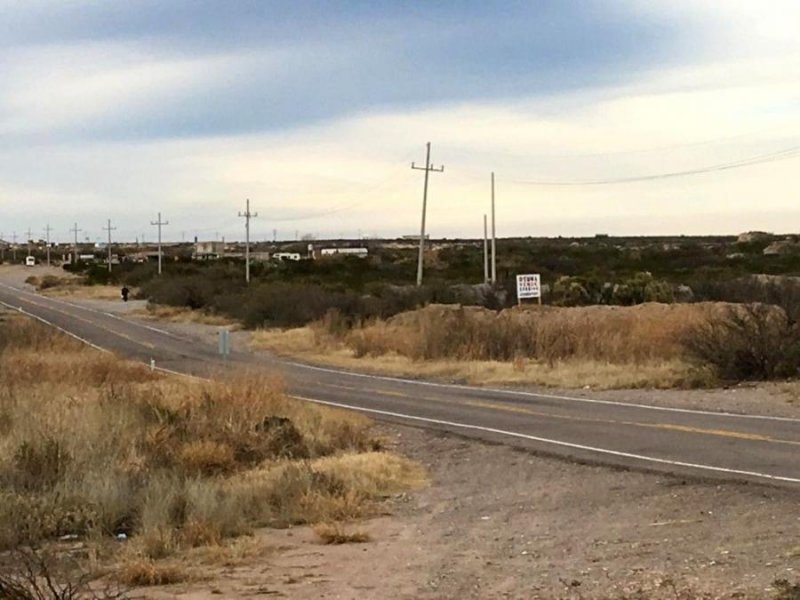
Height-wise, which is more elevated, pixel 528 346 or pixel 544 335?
pixel 544 335

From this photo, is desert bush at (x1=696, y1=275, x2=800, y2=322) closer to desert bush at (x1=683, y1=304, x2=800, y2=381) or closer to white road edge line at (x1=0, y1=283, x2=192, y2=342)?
desert bush at (x1=683, y1=304, x2=800, y2=381)

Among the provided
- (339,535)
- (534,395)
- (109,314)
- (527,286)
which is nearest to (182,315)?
(109,314)

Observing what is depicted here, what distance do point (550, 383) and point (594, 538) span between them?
54.6 feet

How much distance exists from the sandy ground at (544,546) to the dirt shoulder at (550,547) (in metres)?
0.02

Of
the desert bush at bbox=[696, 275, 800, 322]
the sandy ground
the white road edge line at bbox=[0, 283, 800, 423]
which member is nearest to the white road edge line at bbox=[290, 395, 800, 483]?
the sandy ground

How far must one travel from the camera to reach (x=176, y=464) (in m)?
15.1

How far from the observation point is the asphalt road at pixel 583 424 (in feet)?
47.7

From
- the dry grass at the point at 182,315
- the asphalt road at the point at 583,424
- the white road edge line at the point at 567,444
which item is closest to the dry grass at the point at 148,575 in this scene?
the asphalt road at the point at 583,424

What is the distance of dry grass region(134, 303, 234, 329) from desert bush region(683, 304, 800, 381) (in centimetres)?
3239

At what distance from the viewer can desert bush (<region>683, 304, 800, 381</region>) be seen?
82.2 ft

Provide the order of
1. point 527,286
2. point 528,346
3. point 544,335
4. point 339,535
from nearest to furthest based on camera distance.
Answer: point 339,535, point 544,335, point 528,346, point 527,286

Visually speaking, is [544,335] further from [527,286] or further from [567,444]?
[567,444]

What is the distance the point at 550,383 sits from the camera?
89.0ft

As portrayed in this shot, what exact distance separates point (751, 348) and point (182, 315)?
43714 millimetres
